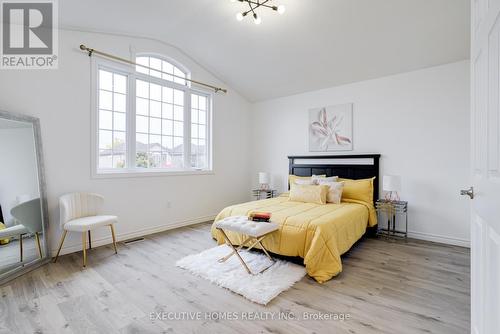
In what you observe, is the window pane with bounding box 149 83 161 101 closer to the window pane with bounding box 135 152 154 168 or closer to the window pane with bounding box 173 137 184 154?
the window pane with bounding box 173 137 184 154

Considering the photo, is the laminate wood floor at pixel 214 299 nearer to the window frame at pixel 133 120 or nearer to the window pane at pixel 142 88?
the window frame at pixel 133 120

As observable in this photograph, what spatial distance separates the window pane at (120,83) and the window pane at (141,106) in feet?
0.78

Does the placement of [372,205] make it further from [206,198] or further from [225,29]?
[225,29]

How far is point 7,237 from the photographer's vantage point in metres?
2.47

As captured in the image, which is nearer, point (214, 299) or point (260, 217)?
point (214, 299)

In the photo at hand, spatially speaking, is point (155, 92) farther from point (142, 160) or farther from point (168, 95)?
point (142, 160)

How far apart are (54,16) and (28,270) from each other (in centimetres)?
290

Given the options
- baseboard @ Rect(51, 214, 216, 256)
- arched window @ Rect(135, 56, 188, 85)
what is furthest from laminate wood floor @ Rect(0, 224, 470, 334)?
arched window @ Rect(135, 56, 188, 85)

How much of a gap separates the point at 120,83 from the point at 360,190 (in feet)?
13.3

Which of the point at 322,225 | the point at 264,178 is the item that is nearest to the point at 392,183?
the point at 322,225

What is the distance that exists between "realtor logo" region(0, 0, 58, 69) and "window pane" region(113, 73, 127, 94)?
0.75 metres


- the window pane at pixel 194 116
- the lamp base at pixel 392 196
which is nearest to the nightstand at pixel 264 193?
the window pane at pixel 194 116

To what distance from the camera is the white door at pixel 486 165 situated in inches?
38.5

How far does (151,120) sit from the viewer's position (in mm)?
4105
